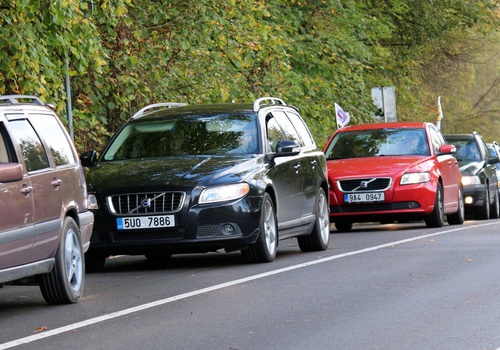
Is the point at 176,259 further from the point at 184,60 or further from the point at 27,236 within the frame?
the point at 184,60

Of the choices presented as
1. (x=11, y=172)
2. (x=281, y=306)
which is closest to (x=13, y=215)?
(x=11, y=172)

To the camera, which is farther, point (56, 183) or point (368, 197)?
point (368, 197)

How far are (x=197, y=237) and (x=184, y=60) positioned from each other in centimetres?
1016

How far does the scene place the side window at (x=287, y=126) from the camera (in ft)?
52.8

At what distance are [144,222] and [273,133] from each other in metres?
2.59

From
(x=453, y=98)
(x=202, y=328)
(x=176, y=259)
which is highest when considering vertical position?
(x=202, y=328)

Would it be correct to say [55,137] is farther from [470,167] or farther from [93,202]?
[470,167]

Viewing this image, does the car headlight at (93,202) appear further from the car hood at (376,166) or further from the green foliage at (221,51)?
the car hood at (376,166)

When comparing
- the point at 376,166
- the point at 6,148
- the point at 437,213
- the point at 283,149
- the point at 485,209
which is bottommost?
the point at 485,209

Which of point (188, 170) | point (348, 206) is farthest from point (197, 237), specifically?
point (348, 206)

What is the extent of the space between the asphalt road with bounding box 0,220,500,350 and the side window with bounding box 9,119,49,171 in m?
1.14

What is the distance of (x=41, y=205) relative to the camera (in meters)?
10.2

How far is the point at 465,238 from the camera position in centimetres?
1772

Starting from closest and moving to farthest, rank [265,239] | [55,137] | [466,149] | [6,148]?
1. [6,148]
2. [55,137]
3. [265,239]
4. [466,149]
